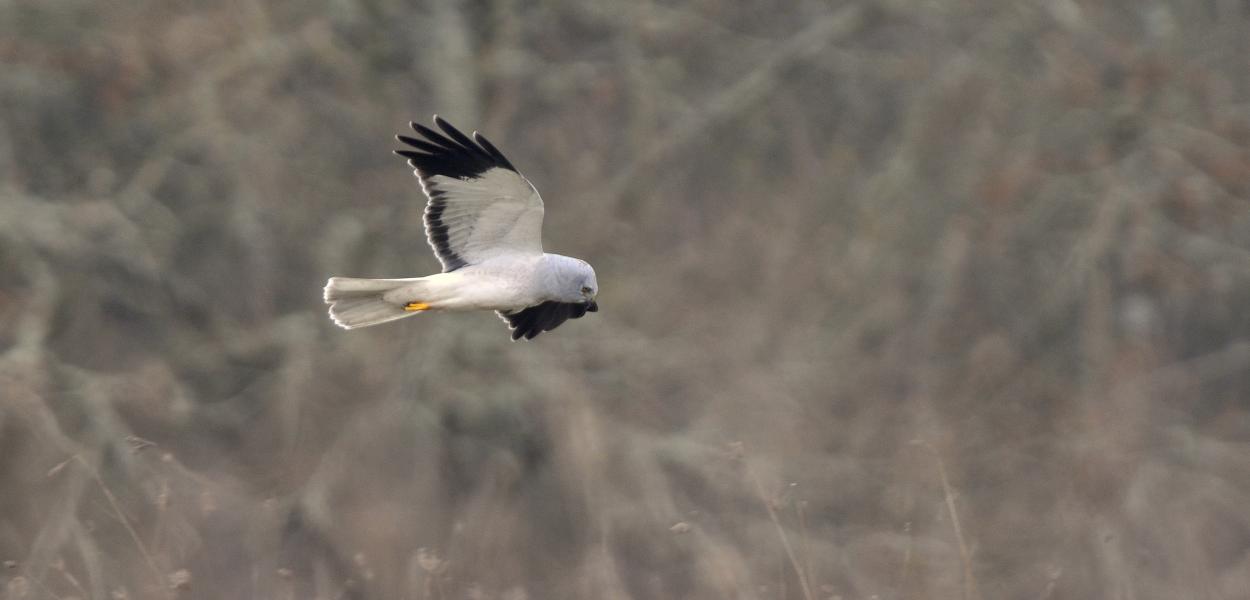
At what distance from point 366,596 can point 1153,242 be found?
5.16m

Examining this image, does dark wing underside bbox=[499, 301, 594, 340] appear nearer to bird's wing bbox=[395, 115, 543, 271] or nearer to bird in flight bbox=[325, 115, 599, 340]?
bird in flight bbox=[325, 115, 599, 340]

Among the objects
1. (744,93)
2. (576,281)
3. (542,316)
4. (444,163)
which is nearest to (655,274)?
(744,93)

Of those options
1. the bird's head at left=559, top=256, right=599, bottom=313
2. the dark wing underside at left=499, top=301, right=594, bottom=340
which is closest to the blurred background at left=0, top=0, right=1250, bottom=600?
the dark wing underside at left=499, top=301, right=594, bottom=340

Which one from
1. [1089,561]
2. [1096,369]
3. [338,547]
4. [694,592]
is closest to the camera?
[1089,561]

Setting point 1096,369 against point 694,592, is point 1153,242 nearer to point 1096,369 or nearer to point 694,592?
point 1096,369

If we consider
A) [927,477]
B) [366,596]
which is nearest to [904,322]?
[927,477]

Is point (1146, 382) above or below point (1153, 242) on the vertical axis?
below

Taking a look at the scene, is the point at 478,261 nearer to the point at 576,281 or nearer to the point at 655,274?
the point at 576,281

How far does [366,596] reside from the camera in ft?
29.5

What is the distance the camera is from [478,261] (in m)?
5.67

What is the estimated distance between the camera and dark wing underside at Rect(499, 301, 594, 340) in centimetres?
563

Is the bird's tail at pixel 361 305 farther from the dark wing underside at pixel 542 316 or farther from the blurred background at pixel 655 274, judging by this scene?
the blurred background at pixel 655 274

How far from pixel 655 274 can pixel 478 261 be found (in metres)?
4.44

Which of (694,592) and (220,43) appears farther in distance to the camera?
(220,43)
